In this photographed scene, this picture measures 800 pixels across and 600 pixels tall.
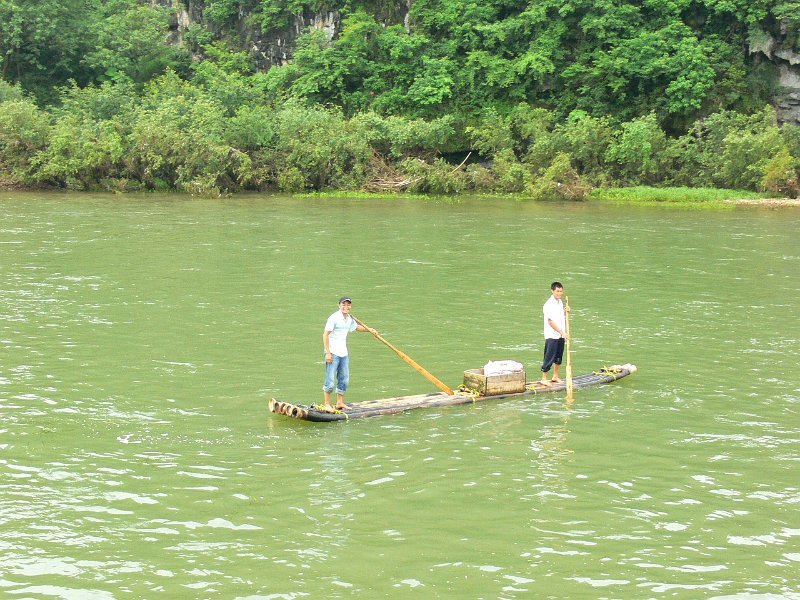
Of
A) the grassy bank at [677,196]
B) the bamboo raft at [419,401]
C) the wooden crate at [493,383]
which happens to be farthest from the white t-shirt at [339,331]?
the grassy bank at [677,196]

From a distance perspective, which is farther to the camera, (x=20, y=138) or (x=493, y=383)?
(x=20, y=138)

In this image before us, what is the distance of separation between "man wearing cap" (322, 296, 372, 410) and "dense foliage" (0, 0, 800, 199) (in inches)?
1194

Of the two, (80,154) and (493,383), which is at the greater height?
(80,154)

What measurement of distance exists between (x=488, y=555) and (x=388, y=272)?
15409mm

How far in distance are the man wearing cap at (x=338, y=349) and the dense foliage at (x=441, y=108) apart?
1194 inches

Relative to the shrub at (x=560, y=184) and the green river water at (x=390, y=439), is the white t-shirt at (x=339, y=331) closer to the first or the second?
the green river water at (x=390, y=439)

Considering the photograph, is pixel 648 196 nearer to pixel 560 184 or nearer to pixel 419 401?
pixel 560 184

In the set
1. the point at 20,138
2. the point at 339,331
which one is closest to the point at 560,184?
the point at 20,138

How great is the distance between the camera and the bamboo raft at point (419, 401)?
1187 centimetres

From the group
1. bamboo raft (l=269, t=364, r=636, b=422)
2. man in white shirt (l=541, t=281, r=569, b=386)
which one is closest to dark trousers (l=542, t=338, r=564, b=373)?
man in white shirt (l=541, t=281, r=569, b=386)

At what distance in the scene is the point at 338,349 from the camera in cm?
1259

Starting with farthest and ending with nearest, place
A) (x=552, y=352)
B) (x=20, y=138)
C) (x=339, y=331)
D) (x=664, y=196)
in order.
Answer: (x=20, y=138)
(x=664, y=196)
(x=552, y=352)
(x=339, y=331)

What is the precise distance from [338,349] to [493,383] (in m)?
2.26

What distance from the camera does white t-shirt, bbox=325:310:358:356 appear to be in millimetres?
12438
